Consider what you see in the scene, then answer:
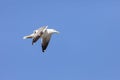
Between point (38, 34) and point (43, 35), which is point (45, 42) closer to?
point (43, 35)

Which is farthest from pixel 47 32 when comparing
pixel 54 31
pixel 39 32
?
pixel 39 32

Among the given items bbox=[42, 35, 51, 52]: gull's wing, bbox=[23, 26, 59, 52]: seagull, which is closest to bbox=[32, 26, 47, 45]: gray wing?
bbox=[23, 26, 59, 52]: seagull

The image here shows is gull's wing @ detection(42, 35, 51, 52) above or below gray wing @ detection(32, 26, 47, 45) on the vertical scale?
above

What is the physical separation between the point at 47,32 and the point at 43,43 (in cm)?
156

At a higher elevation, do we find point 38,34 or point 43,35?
point 43,35

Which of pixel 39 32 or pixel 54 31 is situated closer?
pixel 39 32

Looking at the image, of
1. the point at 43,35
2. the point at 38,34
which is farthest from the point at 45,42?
the point at 38,34

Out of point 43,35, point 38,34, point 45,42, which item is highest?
point 45,42

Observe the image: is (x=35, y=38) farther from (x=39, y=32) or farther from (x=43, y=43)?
(x=43, y=43)

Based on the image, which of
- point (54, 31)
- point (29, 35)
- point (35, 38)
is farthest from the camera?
point (54, 31)

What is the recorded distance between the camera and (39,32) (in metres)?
35.3

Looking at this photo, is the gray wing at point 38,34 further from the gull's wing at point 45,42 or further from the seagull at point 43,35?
the gull's wing at point 45,42

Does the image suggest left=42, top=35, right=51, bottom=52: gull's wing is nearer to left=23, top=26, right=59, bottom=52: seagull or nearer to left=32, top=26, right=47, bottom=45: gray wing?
left=23, top=26, right=59, bottom=52: seagull

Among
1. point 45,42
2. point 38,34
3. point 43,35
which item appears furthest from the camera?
point 45,42
